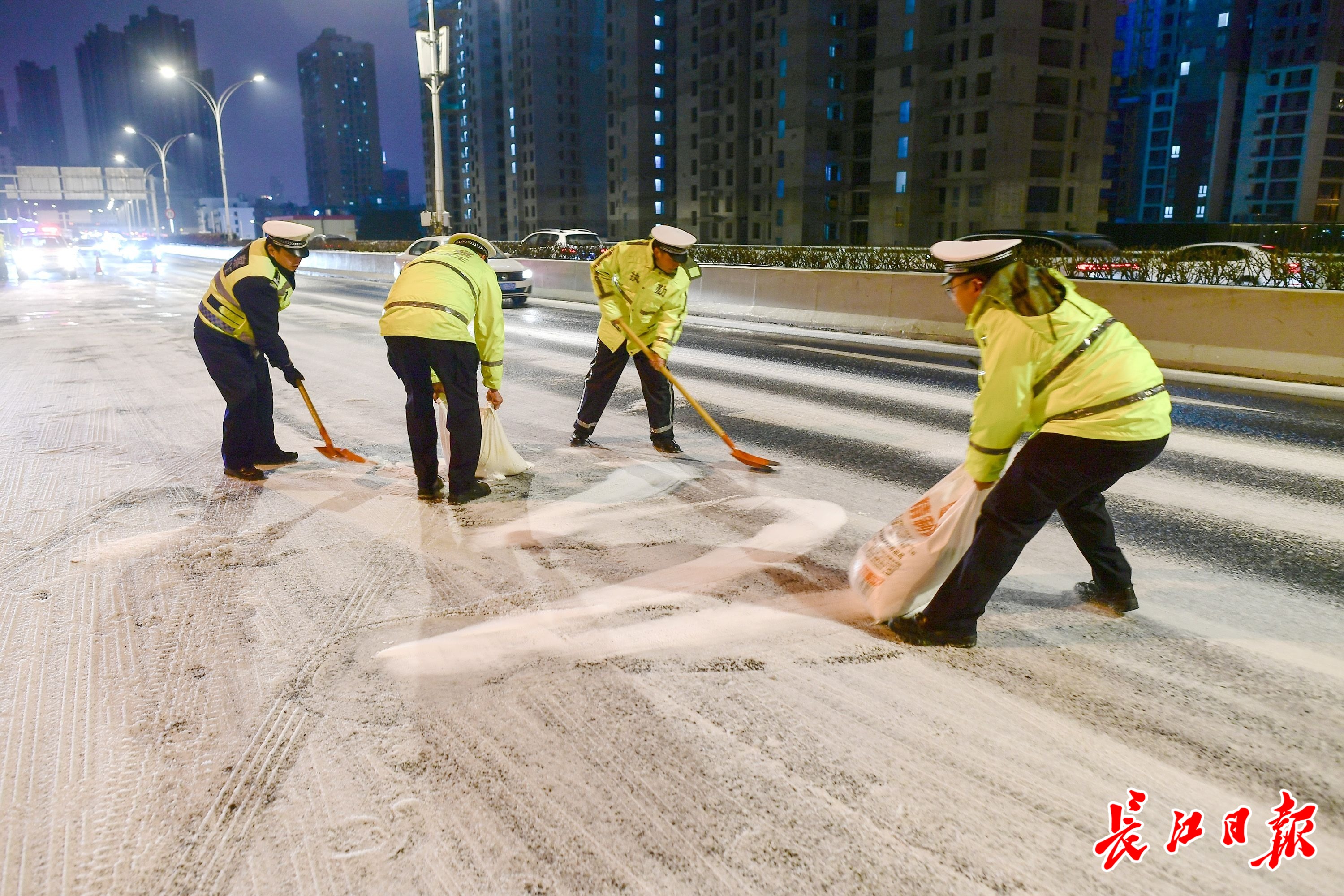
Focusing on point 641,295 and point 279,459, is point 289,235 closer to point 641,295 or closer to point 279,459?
point 279,459

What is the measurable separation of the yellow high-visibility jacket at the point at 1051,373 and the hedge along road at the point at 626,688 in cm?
91

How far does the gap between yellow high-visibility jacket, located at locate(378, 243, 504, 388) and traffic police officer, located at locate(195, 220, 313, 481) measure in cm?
105

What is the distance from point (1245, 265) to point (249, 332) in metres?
11.4

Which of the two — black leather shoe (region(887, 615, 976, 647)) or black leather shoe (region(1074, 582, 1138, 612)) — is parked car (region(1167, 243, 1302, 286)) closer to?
black leather shoe (region(1074, 582, 1138, 612))

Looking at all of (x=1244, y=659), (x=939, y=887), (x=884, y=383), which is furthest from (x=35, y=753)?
(x=884, y=383)

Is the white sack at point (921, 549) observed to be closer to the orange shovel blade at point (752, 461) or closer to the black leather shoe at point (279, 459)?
the orange shovel blade at point (752, 461)

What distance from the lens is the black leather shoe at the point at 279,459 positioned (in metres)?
Result: 6.52

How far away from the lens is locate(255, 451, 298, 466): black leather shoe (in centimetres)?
652

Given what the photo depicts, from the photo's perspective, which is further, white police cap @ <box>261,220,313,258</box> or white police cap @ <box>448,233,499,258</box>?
white police cap @ <box>261,220,313,258</box>

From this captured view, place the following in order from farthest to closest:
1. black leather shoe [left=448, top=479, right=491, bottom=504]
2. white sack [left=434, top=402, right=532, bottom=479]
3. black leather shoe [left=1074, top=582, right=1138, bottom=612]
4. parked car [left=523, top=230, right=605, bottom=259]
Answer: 1. parked car [left=523, top=230, right=605, bottom=259]
2. white sack [left=434, top=402, right=532, bottom=479]
3. black leather shoe [left=448, top=479, right=491, bottom=504]
4. black leather shoe [left=1074, top=582, right=1138, bottom=612]

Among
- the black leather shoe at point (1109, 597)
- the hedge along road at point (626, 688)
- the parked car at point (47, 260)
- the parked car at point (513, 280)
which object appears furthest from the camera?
the parked car at point (47, 260)

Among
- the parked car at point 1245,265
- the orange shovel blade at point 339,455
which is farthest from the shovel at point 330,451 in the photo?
the parked car at point 1245,265

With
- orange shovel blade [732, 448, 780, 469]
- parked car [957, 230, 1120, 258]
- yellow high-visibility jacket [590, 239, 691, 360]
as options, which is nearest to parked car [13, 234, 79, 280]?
parked car [957, 230, 1120, 258]

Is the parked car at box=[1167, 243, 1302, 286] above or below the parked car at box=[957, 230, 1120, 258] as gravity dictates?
below
